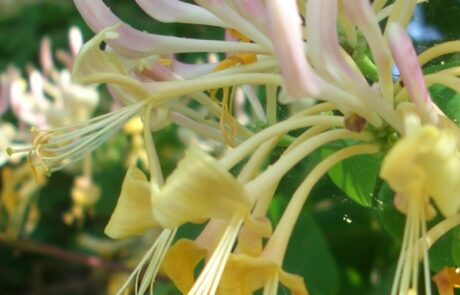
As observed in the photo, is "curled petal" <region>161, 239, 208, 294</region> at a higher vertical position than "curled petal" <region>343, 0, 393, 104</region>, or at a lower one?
lower

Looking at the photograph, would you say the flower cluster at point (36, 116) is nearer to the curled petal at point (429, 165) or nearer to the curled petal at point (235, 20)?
the curled petal at point (235, 20)

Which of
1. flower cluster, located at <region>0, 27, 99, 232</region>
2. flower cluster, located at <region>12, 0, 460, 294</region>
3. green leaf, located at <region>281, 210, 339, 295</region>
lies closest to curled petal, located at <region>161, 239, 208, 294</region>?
flower cluster, located at <region>12, 0, 460, 294</region>

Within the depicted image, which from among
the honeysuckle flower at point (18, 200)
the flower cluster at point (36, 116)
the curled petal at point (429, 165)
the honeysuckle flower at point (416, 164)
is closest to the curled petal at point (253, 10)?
the honeysuckle flower at point (416, 164)

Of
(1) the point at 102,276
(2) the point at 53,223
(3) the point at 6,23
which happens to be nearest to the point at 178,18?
(1) the point at 102,276

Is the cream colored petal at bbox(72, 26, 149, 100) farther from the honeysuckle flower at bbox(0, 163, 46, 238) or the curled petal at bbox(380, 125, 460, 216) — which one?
the honeysuckle flower at bbox(0, 163, 46, 238)

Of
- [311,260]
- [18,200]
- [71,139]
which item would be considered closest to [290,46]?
[71,139]

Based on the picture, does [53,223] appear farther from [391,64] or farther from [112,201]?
[391,64]

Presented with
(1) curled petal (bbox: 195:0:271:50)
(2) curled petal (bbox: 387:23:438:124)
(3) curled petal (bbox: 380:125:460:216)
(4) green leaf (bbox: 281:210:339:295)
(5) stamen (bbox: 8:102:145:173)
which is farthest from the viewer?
(4) green leaf (bbox: 281:210:339:295)
